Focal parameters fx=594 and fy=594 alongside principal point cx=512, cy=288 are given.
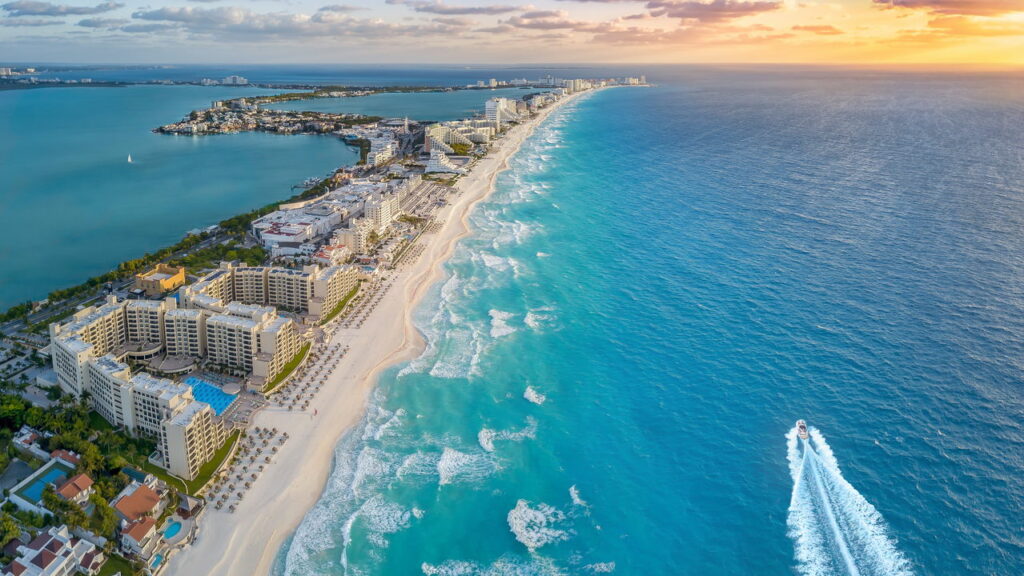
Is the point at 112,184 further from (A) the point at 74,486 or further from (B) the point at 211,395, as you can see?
(A) the point at 74,486

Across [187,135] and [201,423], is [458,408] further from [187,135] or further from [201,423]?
[187,135]

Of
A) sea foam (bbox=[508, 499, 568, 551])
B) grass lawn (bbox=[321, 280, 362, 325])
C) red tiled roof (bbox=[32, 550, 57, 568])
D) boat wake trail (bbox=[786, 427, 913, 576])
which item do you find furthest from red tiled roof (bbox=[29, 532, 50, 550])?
boat wake trail (bbox=[786, 427, 913, 576])

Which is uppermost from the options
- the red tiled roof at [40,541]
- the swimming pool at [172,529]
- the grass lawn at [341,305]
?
the grass lawn at [341,305]

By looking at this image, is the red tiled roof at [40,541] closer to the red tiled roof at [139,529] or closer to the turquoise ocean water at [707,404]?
the red tiled roof at [139,529]

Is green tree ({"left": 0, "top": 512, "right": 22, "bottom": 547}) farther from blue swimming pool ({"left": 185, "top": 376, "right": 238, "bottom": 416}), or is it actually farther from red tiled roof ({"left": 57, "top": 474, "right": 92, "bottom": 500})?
blue swimming pool ({"left": 185, "top": 376, "right": 238, "bottom": 416})

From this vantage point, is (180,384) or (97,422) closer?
(180,384)

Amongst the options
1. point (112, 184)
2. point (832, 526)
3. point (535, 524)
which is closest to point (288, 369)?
point (535, 524)

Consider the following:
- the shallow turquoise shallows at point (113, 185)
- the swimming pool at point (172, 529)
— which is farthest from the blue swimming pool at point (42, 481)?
the shallow turquoise shallows at point (113, 185)
